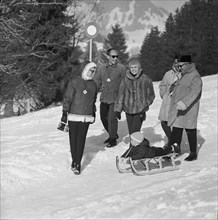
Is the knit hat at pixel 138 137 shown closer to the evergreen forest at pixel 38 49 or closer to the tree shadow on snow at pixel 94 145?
the tree shadow on snow at pixel 94 145

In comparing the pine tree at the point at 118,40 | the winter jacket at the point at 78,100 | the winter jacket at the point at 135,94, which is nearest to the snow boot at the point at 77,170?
the winter jacket at the point at 78,100

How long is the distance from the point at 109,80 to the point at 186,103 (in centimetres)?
242

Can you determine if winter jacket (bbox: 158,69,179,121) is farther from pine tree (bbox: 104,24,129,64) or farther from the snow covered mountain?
the snow covered mountain

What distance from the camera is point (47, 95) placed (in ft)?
74.5

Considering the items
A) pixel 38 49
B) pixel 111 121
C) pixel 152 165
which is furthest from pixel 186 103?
pixel 38 49

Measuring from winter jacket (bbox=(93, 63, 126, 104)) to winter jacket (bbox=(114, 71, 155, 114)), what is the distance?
1.00 metres

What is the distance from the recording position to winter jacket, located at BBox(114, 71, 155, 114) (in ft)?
24.4

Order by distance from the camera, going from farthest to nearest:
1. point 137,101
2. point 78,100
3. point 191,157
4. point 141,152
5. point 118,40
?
point 118,40 → point 137,101 → point 191,157 → point 78,100 → point 141,152

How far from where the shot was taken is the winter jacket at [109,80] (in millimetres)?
8578

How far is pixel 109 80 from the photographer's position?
868 cm

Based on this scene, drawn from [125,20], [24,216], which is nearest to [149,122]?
[24,216]

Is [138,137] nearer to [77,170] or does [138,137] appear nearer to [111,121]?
[77,170]

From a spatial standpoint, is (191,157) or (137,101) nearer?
(191,157)

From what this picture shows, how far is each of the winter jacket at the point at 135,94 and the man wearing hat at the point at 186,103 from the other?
60 centimetres
